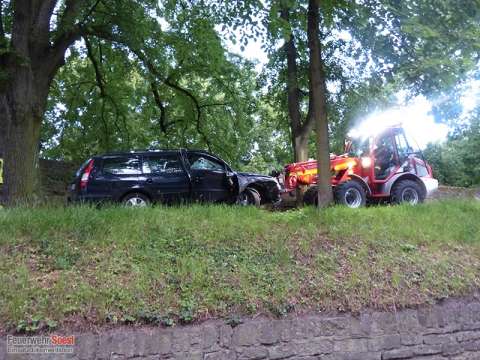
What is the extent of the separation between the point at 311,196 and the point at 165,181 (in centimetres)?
344

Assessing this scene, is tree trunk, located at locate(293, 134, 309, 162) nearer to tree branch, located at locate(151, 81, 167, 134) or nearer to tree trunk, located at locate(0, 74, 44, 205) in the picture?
tree branch, located at locate(151, 81, 167, 134)

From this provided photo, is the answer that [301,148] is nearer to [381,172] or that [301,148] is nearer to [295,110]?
[295,110]

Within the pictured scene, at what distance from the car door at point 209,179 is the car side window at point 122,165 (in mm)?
1387

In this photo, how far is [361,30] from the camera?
9742 millimetres

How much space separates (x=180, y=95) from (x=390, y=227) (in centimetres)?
1112

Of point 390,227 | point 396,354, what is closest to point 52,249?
point 396,354

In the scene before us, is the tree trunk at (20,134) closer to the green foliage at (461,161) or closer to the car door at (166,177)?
the car door at (166,177)

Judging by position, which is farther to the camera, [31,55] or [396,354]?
[31,55]

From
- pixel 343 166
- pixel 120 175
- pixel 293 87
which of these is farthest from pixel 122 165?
pixel 293 87

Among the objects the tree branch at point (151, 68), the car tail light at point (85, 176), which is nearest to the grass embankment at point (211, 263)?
the car tail light at point (85, 176)

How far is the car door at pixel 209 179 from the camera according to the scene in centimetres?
1249

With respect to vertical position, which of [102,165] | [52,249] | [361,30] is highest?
[361,30]

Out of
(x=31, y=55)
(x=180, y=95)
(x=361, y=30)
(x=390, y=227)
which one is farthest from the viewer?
(x=180, y=95)

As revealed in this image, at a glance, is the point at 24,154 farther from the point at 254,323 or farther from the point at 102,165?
the point at 254,323
